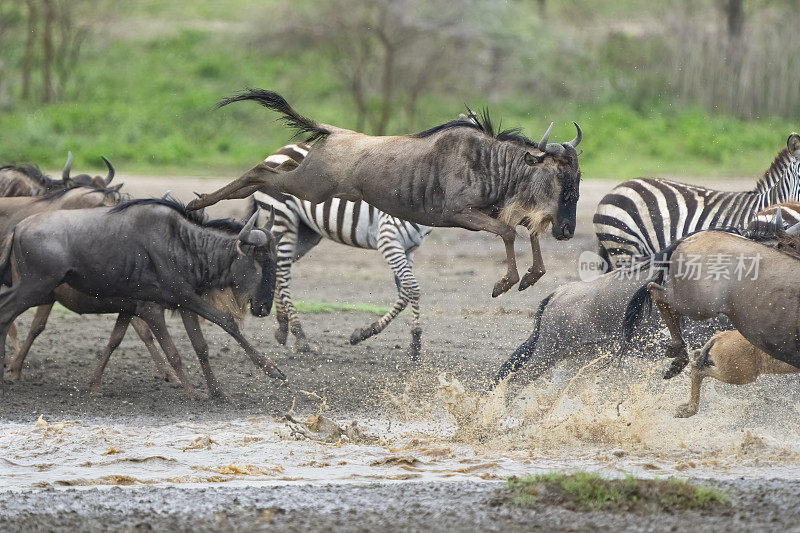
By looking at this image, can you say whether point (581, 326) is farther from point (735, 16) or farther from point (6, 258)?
point (735, 16)

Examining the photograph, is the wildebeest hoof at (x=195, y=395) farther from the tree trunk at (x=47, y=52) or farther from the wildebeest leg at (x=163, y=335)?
the tree trunk at (x=47, y=52)

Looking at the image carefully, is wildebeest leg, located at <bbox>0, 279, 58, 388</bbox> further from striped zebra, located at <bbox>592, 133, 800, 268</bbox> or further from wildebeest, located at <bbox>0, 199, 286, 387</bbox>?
striped zebra, located at <bbox>592, 133, 800, 268</bbox>

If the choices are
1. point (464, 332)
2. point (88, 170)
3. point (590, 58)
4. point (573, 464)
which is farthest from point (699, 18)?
point (573, 464)

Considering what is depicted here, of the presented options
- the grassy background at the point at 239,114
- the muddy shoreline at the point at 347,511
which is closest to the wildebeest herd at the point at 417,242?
the muddy shoreline at the point at 347,511

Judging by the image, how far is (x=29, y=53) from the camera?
82.0 feet

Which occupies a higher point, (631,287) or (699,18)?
(699,18)

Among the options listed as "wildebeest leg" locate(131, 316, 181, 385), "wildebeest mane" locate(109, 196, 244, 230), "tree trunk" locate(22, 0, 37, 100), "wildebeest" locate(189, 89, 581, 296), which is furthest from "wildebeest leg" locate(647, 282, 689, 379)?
"tree trunk" locate(22, 0, 37, 100)

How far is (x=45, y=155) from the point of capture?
837 inches

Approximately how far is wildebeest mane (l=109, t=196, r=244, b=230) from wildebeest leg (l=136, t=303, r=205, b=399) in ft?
2.68

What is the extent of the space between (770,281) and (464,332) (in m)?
5.86

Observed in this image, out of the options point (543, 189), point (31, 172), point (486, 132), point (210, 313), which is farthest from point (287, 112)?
point (31, 172)

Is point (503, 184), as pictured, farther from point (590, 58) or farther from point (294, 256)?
point (590, 58)

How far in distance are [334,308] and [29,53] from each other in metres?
14.5

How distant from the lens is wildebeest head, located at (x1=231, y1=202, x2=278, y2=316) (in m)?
9.30
